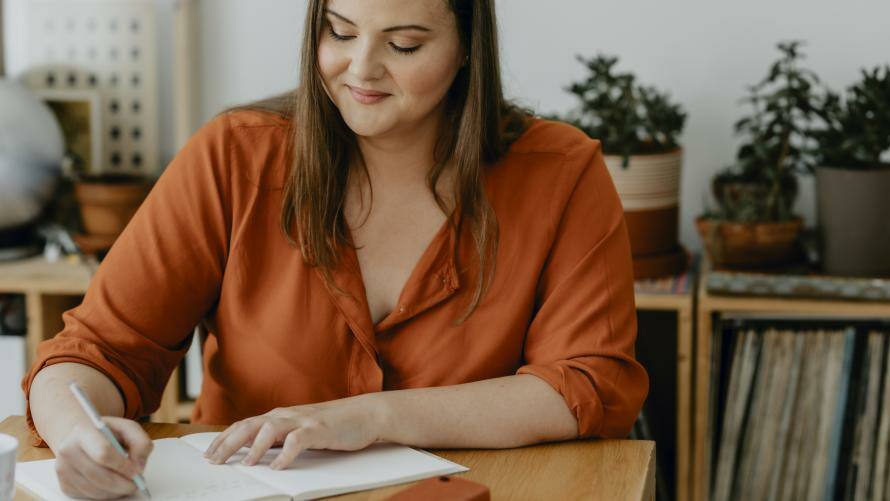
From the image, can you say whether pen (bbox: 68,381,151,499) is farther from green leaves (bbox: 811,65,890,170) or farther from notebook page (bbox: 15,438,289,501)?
green leaves (bbox: 811,65,890,170)

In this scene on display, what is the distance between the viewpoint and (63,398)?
4.18 ft

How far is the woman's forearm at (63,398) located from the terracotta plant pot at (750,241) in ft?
4.00

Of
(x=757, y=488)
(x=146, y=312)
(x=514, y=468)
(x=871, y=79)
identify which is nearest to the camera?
(x=514, y=468)

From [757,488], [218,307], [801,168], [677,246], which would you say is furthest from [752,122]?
[218,307]

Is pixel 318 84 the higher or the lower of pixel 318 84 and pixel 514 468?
the higher

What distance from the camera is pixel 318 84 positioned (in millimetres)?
1490

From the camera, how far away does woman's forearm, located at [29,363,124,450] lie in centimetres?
124

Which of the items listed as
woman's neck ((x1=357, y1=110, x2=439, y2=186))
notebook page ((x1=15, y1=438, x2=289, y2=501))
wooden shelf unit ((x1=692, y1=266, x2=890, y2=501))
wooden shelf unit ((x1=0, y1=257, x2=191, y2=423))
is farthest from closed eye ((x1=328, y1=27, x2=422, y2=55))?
wooden shelf unit ((x1=0, y1=257, x2=191, y2=423))

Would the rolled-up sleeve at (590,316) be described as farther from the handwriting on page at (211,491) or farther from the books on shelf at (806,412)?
the books on shelf at (806,412)

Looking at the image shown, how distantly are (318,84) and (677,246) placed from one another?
1039mm

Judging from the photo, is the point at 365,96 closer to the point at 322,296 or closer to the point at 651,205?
the point at 322,296

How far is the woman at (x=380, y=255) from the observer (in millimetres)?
1413

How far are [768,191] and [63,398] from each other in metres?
1.43

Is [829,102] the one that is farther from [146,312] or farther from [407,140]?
[146,312]
